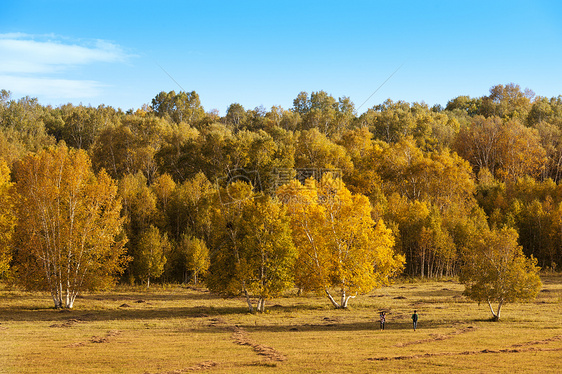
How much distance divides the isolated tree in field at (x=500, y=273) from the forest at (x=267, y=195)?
157cm

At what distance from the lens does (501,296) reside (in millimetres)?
41438

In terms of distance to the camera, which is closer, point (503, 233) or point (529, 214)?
point (503, 233)

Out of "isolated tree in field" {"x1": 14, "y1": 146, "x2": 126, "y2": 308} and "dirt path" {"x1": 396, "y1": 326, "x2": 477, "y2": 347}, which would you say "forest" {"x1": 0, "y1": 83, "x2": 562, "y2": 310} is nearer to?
"isolated tree in field" {"x1": 14, "y1": 146, "x2": 126, "y2": 308}

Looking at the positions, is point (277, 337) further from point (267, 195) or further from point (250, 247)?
point (267, 195)

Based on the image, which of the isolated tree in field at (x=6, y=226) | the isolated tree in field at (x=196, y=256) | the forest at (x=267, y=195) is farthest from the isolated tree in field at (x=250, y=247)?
the isolated tree in field at (x=6, y=226)

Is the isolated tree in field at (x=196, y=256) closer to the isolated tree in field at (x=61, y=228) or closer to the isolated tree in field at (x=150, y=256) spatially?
the isolated tree in field at (x=150, y=256)

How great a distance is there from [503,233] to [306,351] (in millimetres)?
25318

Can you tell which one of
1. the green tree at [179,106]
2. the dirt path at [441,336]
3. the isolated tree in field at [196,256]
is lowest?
the dirt path at [441,336]

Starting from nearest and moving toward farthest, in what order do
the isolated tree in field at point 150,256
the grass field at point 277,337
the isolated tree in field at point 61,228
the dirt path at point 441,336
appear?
the grass field at point 277,337 < the dirt path at point 441,336 < the isolated tree in field at point 61,228 < the isolated tree in field at point 150,256

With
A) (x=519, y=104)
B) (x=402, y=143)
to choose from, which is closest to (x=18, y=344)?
(x=402, y=143)

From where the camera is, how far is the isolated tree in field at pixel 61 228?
49.2 meters

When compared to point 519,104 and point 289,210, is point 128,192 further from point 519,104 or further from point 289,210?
point 519,104

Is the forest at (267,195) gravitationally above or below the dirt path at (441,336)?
above

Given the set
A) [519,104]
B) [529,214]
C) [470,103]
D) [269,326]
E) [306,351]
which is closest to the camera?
[306,351]
